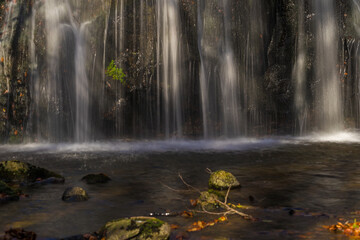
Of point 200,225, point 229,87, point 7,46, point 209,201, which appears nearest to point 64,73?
point 7,46

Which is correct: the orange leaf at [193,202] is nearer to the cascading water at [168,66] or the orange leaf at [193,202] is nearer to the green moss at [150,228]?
the green moss at [150,228]

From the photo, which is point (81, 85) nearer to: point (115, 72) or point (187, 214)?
point (115, 72)

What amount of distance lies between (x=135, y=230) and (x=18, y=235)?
4.52 feet

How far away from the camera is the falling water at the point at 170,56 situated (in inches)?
645

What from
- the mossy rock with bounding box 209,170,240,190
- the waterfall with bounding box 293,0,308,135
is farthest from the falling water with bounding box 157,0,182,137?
the mossy rock with bounding box 209,170,240,190

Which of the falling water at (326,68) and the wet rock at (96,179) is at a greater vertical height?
the falling water at (326,68)

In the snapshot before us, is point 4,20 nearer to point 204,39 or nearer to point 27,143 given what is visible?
point 27,143

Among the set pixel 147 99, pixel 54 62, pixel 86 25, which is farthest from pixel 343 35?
pixel 54 62

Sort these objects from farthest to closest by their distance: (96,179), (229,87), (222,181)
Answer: (229,87)
(96,179)
(222,181)

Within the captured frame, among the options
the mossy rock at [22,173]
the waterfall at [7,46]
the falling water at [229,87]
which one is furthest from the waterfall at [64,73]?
the mossy rock at [22,173]

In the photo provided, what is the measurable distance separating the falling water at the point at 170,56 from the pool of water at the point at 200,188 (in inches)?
166

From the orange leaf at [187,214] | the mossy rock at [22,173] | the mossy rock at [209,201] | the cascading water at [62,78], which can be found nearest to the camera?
the orange leaf at [187,214]

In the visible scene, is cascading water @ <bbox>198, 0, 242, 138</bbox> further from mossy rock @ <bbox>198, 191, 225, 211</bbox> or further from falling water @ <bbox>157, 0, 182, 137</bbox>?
mossy rock @ <bbox>198, 191, 225, 211</bbox>

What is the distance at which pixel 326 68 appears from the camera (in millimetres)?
17734
